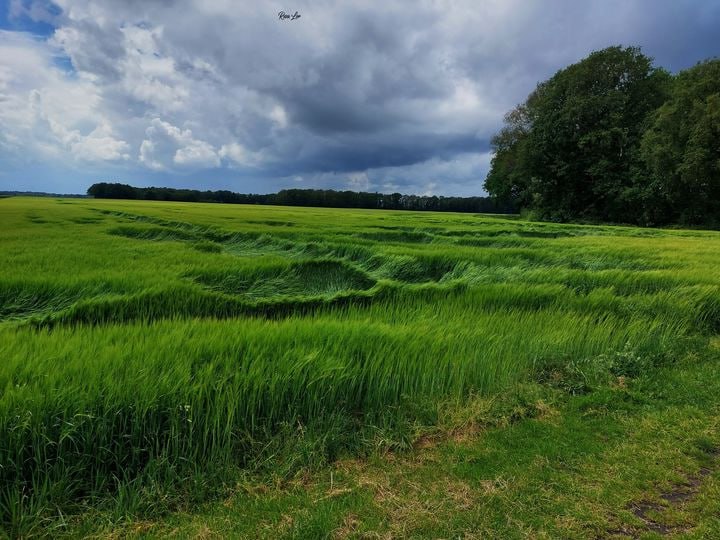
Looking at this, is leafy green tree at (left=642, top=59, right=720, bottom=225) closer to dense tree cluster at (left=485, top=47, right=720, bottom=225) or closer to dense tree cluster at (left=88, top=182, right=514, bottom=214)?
dense tree cluster at (left=485, top=47, right=720, bottom=225)

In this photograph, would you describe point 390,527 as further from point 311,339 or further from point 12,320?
point 12,320

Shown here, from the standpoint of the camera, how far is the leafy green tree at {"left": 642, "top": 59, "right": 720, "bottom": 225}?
3094 centimetres

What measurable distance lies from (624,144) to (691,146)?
10514 millimetres

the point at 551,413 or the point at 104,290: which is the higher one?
the point at 104,290

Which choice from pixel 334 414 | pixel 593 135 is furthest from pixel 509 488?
pixel 593 135

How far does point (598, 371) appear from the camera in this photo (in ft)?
14.4

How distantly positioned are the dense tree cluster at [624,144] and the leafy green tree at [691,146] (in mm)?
73

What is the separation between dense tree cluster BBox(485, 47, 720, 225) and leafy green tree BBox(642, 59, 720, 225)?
0.24ft

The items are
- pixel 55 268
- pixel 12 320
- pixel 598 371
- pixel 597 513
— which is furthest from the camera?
pixel 55 268

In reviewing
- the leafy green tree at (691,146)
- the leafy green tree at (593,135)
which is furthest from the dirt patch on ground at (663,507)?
the leafy green tree at (593,135)

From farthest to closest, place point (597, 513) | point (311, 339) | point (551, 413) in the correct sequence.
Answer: point (311, 339), point (551, 413), point (597, 513)

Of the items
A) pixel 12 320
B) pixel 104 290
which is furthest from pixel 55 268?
pixel 12 320

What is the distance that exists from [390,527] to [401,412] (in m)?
1.17

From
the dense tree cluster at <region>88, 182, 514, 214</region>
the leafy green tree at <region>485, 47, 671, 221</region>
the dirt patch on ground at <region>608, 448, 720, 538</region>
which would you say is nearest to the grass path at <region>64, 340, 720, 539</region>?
the dirt patch on ground at <region>608, 448, 720, 538</region>
